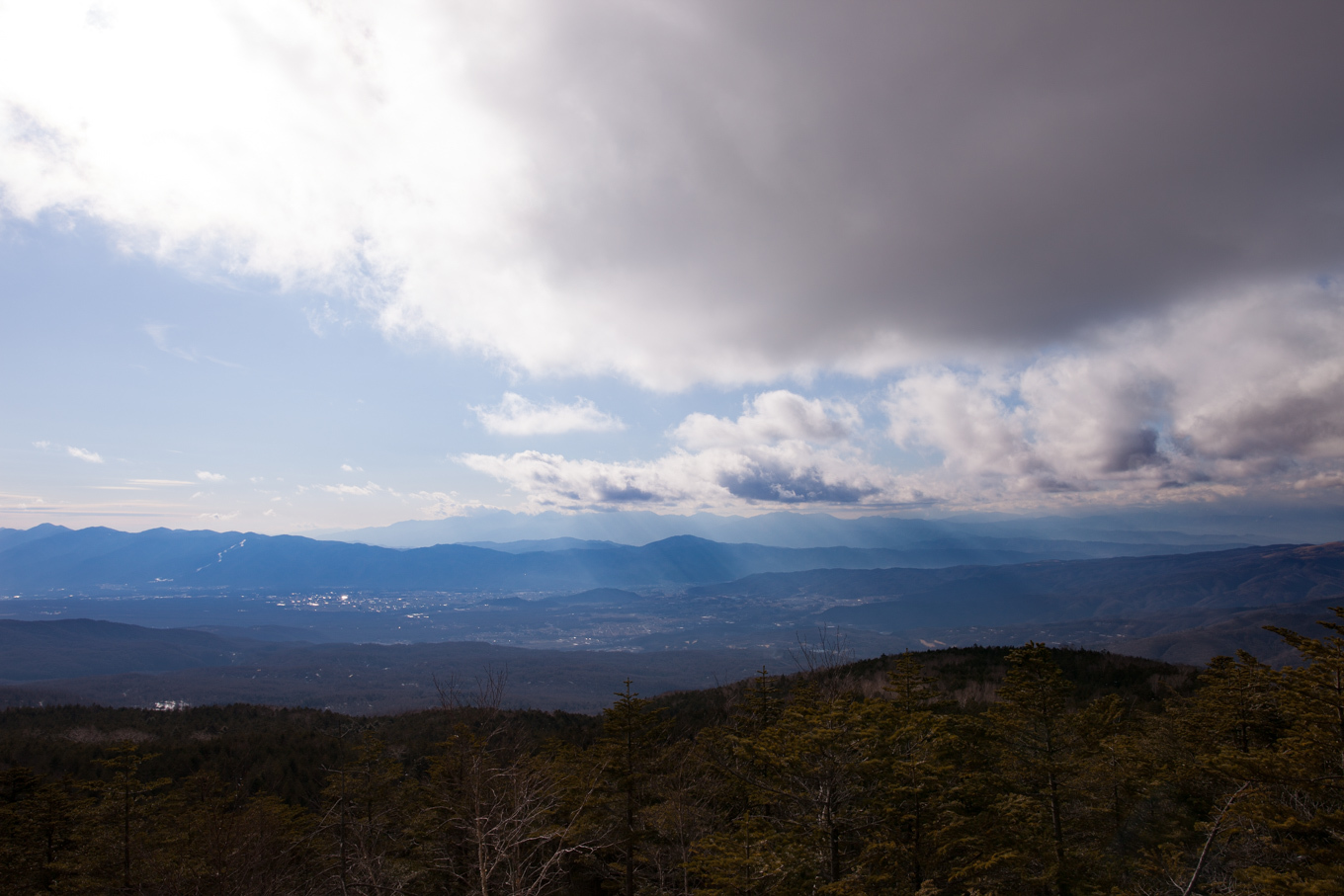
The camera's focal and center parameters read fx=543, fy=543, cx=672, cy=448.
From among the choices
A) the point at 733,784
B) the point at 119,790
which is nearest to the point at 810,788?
the point at 733,784

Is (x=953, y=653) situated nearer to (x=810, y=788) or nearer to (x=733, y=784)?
(x=733, y=784)

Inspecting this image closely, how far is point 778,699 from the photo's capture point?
27.9m

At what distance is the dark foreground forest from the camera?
1321 centimetres

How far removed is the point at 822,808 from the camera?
1429 centimetres

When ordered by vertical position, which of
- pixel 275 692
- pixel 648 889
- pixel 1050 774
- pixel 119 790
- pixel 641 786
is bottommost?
pixel 275 692

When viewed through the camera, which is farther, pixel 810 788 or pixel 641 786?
pixel 641 786

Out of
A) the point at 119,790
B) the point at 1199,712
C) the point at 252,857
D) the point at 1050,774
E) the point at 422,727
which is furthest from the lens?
the point at 422,727

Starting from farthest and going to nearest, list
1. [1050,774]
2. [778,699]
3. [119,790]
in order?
[778,699] → [119,790] → [1050,774]

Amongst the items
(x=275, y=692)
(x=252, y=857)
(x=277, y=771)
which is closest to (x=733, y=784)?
(x=252, y=857)

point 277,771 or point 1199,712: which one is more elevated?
point 1199,712

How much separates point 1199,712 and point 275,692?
242142 mm

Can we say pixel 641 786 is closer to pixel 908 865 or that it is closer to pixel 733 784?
pixel 733 784

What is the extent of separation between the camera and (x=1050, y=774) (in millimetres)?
18297

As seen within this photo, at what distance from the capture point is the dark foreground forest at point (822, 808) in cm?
1321
